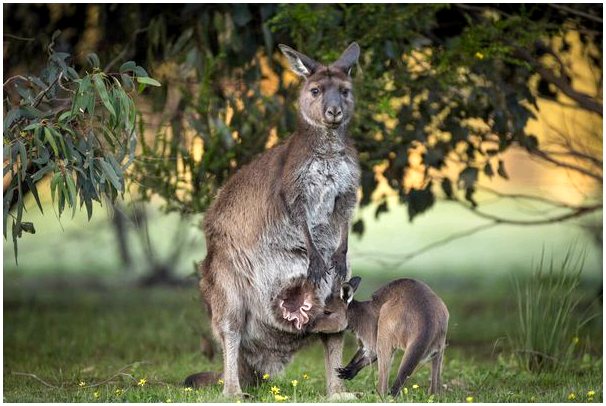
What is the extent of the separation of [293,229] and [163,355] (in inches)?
154

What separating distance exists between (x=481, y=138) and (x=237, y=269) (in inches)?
129

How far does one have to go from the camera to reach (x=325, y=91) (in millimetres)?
5746

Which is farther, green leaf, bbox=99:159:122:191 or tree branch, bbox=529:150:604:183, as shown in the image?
tree branch, bbox=529:150:604:183

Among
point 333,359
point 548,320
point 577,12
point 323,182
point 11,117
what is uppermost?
point 577,12

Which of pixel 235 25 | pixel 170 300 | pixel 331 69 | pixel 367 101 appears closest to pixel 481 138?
pixel 367 101

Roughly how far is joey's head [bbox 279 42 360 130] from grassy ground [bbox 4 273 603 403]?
1516 mm

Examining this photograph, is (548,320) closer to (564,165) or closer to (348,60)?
(564,165)

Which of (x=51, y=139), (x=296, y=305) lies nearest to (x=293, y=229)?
(x=296, y=305)

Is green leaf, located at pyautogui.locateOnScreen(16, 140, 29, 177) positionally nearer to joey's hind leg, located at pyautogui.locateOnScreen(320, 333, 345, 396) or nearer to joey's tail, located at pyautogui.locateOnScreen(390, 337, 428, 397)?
joey's hind leg, located at pyautogui.locateOnScreen(320, 333, 345, 396)

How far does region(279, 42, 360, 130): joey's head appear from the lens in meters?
5.71

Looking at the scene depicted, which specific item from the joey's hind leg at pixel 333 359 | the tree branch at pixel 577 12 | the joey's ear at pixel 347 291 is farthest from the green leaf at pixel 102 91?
the tree branch at pixel 577 12

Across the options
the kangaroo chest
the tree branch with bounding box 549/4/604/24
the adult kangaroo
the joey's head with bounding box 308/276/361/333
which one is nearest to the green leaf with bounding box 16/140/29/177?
the adult kangaroo

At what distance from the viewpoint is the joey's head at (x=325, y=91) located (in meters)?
5.71

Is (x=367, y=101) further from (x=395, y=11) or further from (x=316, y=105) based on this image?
(x=316, y=105)
